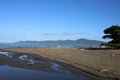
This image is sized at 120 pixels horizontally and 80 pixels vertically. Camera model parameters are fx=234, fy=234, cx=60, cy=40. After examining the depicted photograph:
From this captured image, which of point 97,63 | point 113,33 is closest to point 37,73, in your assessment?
point 97,63

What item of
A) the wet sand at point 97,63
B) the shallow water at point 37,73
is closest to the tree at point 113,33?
the wet sand at point 97,63

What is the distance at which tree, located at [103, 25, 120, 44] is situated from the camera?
67.8 meters

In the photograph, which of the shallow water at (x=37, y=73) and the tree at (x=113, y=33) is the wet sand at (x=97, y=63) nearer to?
the shallow water at (x=37, y=73)

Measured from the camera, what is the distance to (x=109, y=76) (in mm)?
17547

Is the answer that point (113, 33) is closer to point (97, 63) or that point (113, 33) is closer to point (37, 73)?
point (97, 63)

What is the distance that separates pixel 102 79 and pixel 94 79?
60 cm

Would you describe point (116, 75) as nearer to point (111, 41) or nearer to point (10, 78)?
point (10, 78)

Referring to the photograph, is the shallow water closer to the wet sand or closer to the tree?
the wet sand

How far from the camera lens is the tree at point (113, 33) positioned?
67787 millimetres

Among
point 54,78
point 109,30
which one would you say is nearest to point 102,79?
point 54,78

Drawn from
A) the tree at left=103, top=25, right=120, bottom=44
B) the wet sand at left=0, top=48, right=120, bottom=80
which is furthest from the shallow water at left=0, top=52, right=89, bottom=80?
the tree at left=103, top=25, right=120, bottom=44

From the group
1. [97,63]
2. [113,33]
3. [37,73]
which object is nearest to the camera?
[37,73]

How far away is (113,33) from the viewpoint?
2813 inches

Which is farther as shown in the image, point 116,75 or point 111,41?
→ point 111,41
